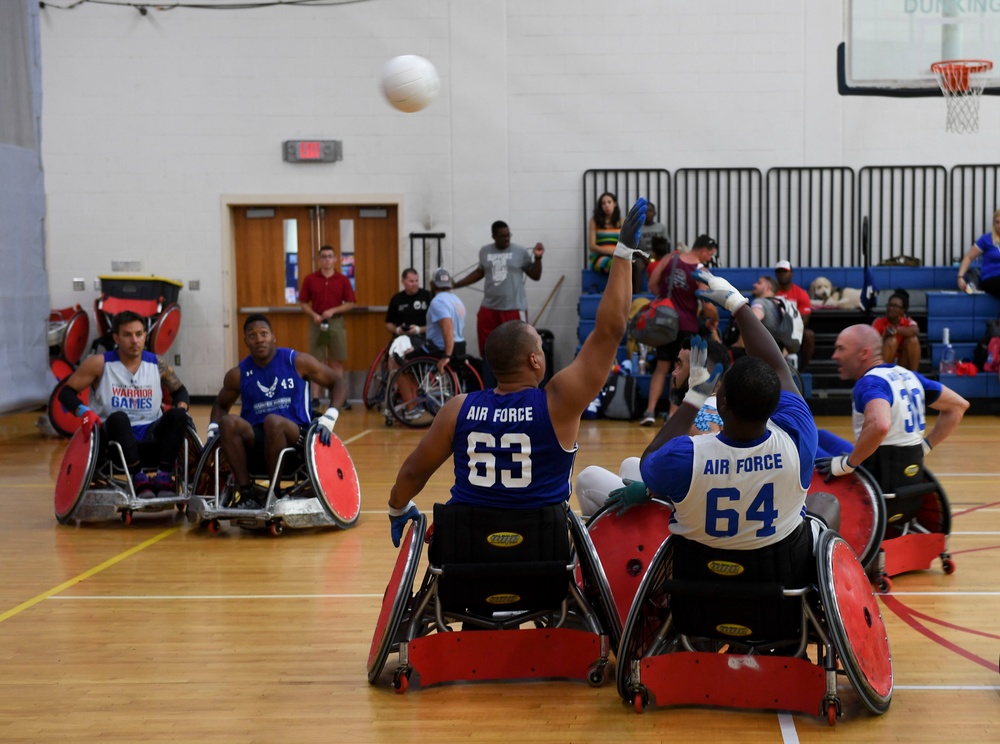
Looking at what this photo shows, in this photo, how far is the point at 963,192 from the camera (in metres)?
14.4

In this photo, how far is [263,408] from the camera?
7.09 meters

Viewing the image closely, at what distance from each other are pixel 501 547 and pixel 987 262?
35.6ft

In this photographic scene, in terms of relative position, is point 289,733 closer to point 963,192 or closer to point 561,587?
point 561,587

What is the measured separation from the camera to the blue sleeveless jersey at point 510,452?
3959 millimetres

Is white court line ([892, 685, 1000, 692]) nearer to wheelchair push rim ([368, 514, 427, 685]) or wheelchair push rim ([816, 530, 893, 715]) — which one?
wheelchair push rim ([816, 530, 893, 715])

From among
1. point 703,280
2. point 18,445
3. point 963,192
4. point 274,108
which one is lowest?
point 18,445

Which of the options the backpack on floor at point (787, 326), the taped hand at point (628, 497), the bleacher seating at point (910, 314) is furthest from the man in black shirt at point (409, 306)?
the taped hand at point (628, 497)

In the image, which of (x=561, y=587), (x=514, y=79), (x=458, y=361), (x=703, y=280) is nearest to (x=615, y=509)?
(x=561, y=587)

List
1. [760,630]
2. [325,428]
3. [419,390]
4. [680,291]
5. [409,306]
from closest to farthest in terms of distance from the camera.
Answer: [760,630] → [325,428] → [680,291] → [419,390] → [409,306]

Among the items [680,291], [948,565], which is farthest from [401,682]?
[680,291]

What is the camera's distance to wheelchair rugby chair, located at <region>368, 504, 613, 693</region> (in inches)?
157

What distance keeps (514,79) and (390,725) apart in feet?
39.3

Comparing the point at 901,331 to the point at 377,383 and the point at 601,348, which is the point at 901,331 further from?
the point at 601,348

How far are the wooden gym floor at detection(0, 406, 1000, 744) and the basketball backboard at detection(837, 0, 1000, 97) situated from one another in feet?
12.8
